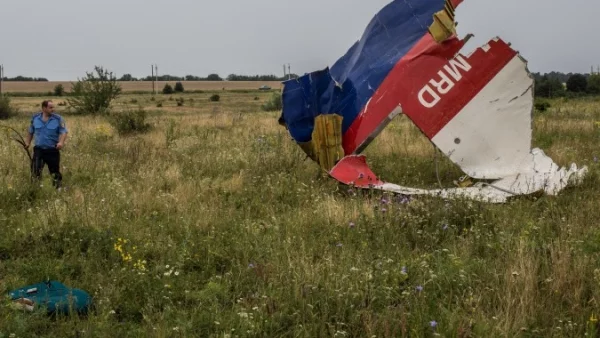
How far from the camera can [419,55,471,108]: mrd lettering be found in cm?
Answer: 738

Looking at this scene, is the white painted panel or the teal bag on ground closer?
the teal bag on ground

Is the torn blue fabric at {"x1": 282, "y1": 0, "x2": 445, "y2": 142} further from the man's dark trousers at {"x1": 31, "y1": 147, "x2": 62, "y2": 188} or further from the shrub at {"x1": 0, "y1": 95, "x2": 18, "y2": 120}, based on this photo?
the shrub at {"x1": 0, "y1": 95, "x2": 18, "y2": 120}

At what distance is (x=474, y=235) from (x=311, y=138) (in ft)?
10.9

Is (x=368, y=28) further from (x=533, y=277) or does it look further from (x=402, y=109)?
(x=533, y=277)

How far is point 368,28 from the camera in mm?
8344

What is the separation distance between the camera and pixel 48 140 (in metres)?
8.12

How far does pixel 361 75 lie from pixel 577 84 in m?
63.9

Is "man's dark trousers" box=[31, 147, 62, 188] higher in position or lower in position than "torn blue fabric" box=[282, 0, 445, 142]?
lower

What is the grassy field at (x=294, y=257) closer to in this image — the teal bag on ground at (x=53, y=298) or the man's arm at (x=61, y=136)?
the teal bag on ground at (x=53, y=298)

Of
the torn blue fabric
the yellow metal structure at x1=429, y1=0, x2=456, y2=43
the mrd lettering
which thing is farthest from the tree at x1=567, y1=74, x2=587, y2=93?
the mrd lettering

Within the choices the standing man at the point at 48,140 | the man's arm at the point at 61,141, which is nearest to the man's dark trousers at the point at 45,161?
the standing man at the point at 48,140

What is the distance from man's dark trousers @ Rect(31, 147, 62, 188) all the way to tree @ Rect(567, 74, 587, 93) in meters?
64.0

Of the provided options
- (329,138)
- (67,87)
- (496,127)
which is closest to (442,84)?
(496,127)

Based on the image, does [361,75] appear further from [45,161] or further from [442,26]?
[45,161]
